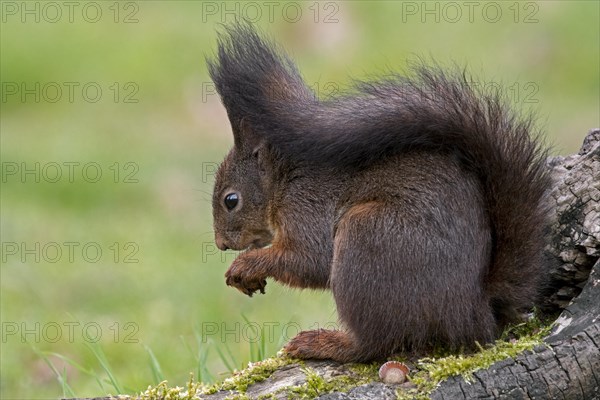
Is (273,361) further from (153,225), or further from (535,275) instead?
(153,225)

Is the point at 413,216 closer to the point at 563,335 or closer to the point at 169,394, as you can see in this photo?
the point at 563,335

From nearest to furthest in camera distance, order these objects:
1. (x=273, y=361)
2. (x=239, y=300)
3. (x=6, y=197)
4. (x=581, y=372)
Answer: (x=581, y=372) → (x=273, y=361) → (x=239, y=300) → (x=6, y=197)

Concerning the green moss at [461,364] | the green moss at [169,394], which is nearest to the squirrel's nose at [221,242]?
the green moss at [169,394]

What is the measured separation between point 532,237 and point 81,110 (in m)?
7.54

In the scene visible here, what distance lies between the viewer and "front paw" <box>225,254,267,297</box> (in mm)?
2834

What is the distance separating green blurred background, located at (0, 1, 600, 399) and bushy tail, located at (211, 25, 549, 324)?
7.37 feet

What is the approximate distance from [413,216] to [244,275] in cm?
60

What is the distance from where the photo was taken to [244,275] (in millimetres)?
2842

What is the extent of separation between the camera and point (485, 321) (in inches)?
99.0

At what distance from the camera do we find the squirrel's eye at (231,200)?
10.2ft

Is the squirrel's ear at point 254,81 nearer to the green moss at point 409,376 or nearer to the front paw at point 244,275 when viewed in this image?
the front paw at point 244,275

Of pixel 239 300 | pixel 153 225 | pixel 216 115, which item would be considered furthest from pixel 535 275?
pixel 216 115

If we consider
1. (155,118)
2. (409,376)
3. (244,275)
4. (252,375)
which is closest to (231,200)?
(244,275)

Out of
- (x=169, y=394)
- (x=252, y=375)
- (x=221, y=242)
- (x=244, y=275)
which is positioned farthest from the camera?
(x=221, y=242)
